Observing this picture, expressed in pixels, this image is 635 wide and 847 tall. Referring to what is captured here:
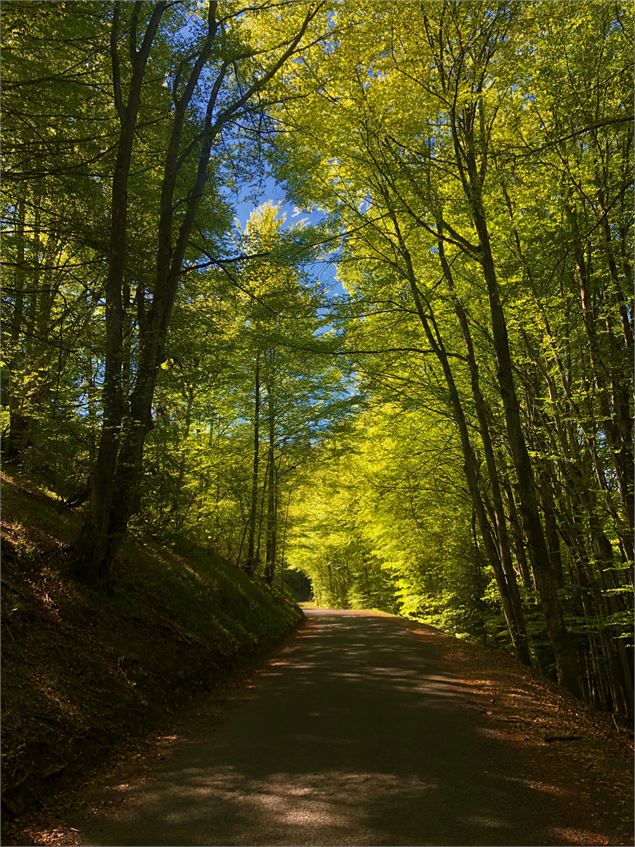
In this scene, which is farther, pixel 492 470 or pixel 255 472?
pixel 255 472

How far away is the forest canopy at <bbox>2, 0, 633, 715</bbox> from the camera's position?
6762mm

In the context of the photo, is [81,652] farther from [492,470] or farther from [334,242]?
[334,242]

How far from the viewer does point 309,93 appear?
9023 mm

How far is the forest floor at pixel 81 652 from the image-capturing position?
411 cm

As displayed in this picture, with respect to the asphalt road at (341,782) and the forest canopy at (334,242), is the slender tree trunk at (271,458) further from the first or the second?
the asphalt road at (341,782)

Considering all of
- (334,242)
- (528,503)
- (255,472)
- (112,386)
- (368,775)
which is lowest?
(368,775)

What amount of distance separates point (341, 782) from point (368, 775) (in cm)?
28

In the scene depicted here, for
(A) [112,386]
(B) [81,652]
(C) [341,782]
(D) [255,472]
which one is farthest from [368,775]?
(D) [255,472]

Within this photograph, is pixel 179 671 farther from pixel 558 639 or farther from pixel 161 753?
pixel 558 639

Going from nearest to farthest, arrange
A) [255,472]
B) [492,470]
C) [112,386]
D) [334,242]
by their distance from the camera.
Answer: [112,386], [492,470], [334,242], [255,472]

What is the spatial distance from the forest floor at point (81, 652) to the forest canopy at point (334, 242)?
66 centimetres

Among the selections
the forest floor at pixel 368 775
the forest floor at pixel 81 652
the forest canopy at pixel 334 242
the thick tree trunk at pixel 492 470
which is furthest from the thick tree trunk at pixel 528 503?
the forest floor at pixel 81 652

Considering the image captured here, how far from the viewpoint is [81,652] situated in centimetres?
553

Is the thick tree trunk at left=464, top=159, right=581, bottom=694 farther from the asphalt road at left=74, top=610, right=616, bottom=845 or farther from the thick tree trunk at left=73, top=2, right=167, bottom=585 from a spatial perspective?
the thick tree trunk at left=73, top=2, right=167, bottom=585
